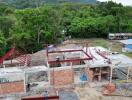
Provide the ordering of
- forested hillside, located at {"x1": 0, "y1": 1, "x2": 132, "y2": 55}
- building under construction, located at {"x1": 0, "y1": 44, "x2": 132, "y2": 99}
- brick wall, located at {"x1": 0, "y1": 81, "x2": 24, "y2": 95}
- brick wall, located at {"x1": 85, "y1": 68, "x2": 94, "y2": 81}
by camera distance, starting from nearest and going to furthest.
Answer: brick wall, located at {"x1": 0, "y1": 81, "x2": 24, "y2": 95} < building under construction, located at {"x1": 0, "y1": 44, "x2": 132, "y2": 99} < brick wall, located at {"x1": 85, "y1": 68, "x2": 94, "y2": 81} < forested hillside, located at {"x1": 0, "y1": 1, "x2": 132, "y2": 55}

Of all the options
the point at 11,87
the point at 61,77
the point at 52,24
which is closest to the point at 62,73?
the point at 61,77

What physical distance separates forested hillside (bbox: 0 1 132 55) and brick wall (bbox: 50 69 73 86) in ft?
40.6

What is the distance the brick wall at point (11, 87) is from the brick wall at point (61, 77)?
2.71 metres

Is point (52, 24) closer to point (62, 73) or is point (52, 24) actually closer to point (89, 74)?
point (89, 74)

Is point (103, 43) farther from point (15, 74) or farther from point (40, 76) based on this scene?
point (15, 74)

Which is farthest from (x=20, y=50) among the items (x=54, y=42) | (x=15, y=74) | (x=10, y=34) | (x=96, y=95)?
(x=96, y=95)

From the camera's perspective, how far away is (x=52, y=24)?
3966cm

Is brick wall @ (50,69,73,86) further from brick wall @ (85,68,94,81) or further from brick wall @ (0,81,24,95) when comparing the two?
brick wall @ (0,81,24,95)

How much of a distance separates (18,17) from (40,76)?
16.0 metres

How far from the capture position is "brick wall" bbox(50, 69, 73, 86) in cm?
2225

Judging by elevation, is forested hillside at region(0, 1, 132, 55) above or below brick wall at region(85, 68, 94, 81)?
above

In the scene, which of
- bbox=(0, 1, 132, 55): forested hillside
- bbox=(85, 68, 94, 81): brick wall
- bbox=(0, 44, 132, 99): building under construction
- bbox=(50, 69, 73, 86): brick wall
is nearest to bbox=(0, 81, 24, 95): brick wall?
bbox=(0, 44, 132, 99): building under construction

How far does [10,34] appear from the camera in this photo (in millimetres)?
37594

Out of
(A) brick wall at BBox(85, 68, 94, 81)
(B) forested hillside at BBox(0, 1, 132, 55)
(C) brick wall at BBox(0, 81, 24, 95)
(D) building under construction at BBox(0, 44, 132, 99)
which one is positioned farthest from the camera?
(B) forested hillside at BBox(0, 1, 132, 55)
